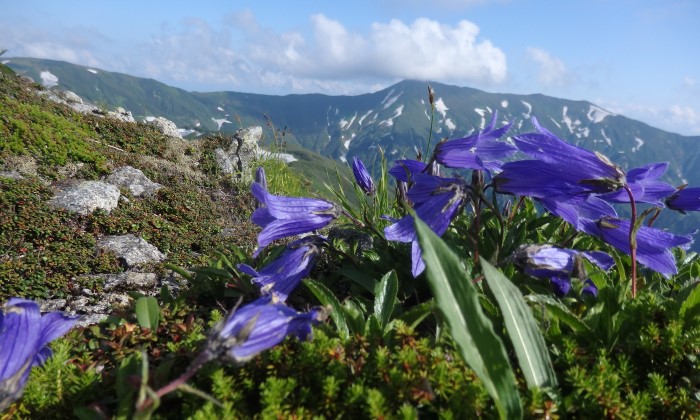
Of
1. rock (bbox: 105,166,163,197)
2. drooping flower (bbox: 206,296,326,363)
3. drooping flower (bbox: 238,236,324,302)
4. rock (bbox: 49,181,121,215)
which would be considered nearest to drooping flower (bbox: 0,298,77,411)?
drooping flower (bbox: 206,296,326,363)

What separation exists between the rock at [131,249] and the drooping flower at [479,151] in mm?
4585

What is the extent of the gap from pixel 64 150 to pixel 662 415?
932 cm

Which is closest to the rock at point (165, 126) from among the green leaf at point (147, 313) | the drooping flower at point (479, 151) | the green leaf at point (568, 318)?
the green leaf at point (147, 313)

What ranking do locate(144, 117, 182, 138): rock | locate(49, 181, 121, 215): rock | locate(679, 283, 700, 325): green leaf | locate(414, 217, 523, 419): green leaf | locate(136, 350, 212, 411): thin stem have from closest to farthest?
1. locate(136, 350, 212, 411): thin stem
2. locate(414, 217, 523, 419): green leaf
3. locate(679, 283, 700, 325): green leaf
4. locate(49, 181, 121, 215): rock
5. locate(144, 117, 182, 138): rock

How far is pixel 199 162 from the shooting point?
10.8 meters

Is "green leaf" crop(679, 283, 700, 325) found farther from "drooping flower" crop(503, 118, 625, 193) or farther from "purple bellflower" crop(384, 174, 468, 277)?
"purple bellflower" crop(384, 174, 468, 277)

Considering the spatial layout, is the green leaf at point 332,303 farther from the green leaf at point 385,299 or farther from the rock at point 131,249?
the rock at point 131,249

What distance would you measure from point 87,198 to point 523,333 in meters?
6.83

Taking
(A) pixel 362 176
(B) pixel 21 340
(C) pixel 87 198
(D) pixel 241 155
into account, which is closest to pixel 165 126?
(D) pixel 241 155

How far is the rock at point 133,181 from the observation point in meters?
8.26

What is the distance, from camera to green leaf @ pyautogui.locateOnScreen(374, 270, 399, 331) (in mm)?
2396

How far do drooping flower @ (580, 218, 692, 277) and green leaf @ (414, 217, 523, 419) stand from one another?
4.25 feet

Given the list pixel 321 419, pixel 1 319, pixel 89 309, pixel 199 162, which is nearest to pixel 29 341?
pixel 1 319

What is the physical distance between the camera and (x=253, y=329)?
5.32 ft
